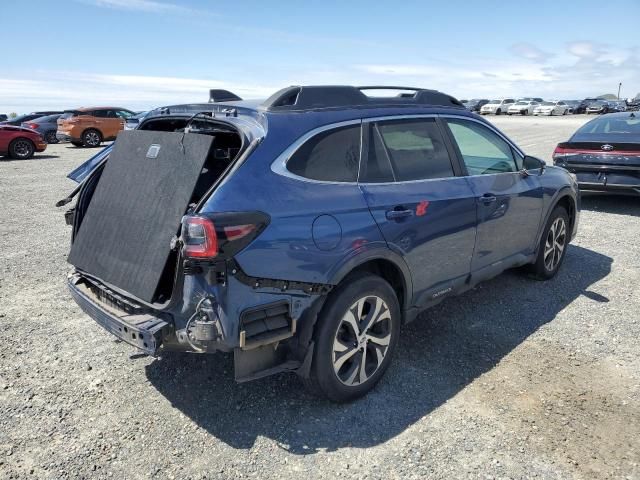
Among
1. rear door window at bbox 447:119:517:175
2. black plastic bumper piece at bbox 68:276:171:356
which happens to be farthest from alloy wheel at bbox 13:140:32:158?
rear door window at bbox 447:119:517:175

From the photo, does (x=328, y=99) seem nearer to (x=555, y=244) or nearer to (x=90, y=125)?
(x=555, y=244)

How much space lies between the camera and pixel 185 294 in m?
2.59

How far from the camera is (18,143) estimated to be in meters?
17.2

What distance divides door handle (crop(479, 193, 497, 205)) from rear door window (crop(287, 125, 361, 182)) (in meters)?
1.28

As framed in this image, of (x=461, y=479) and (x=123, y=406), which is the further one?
(x=123, y=406)

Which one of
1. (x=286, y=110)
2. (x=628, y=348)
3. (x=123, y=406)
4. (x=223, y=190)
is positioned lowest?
(x=123, y=406)

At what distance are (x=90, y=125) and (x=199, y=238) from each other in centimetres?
2087

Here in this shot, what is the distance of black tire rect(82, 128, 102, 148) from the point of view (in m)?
20.9

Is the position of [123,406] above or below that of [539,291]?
below

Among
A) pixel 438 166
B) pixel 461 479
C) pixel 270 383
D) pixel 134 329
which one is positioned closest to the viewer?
pixel 461 479

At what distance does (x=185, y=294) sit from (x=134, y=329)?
385mm

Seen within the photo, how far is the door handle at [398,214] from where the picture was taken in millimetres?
3125

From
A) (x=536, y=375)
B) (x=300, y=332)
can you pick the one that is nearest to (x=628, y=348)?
(x=536, y=375)

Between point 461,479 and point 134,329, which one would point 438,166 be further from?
point 134,329
